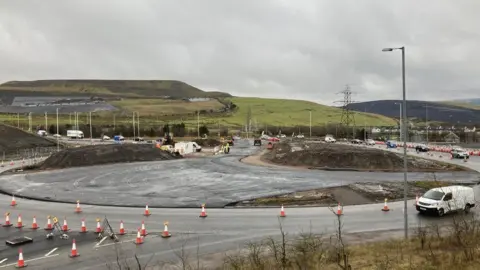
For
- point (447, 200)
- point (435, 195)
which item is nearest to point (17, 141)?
point (435, 195)

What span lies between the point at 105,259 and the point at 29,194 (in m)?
22.7

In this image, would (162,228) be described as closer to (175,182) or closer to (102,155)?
(175,182)

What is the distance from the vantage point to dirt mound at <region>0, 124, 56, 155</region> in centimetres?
9456

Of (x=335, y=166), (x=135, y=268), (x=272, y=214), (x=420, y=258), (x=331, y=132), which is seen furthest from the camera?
(x=331, y=132)

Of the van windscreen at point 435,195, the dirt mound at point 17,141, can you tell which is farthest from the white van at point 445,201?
the dirt mound at point 17,141

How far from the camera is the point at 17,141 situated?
100 metres

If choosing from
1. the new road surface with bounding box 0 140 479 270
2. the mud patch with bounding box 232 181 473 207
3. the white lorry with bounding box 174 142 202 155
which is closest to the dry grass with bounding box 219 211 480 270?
the new road surface with bounding box 0 140 479 270

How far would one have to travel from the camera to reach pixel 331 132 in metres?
175

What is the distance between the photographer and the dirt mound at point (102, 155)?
6525cm

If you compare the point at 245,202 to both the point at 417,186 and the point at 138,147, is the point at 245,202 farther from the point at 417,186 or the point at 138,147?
the point at 138,147

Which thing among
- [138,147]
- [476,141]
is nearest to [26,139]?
[138,147]

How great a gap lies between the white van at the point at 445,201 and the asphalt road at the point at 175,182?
12.3 meters

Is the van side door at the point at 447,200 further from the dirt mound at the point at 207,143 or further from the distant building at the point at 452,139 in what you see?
the distant building at the point at 452,139

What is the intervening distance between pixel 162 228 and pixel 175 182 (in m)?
20.3
